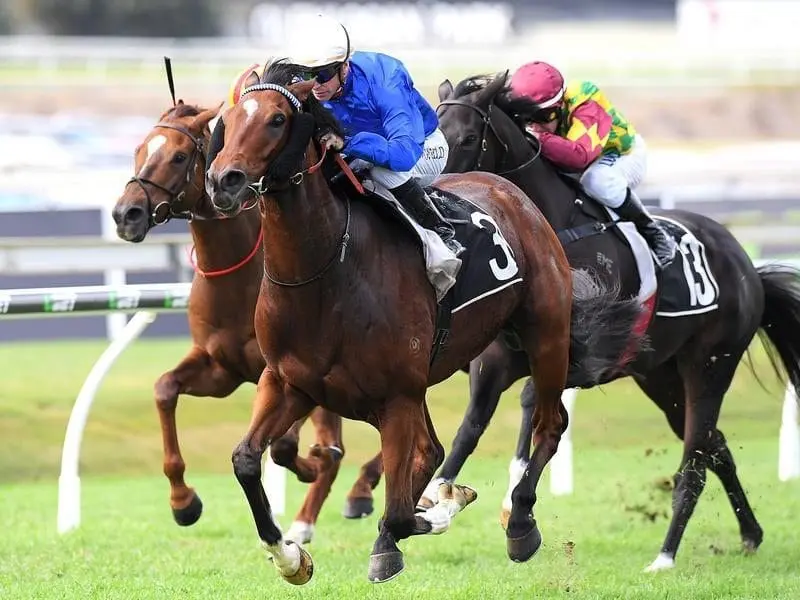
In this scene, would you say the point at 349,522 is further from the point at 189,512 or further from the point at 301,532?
the point at 189,512

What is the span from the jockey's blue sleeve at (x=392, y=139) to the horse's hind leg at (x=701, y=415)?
2224 millimetres

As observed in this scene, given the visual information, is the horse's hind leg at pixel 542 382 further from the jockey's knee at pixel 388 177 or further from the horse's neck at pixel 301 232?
the horse's neck at pixel 301 232

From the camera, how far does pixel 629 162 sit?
6105mm

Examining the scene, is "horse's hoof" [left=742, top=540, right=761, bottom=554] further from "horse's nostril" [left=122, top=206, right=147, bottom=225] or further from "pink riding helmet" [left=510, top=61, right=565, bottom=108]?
"horse's nostril" [left=122, top=206, right=147, bottom=225]

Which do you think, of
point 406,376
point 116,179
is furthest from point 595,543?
point 116,179

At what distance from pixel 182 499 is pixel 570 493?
105 inches

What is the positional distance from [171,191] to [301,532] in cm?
153

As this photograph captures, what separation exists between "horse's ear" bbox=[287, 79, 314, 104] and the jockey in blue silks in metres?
0.09

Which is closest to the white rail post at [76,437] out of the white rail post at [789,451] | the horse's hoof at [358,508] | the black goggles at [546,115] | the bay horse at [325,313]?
the horse's hoof at [358,508]

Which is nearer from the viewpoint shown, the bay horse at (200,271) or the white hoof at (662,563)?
the bay horse at (200,271)

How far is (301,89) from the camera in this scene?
409 centimetres

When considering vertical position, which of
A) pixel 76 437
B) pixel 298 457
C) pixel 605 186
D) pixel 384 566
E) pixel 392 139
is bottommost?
pixel 76 437

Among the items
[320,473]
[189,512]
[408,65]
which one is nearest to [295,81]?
[189,512]

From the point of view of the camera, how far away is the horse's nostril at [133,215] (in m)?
5.16
